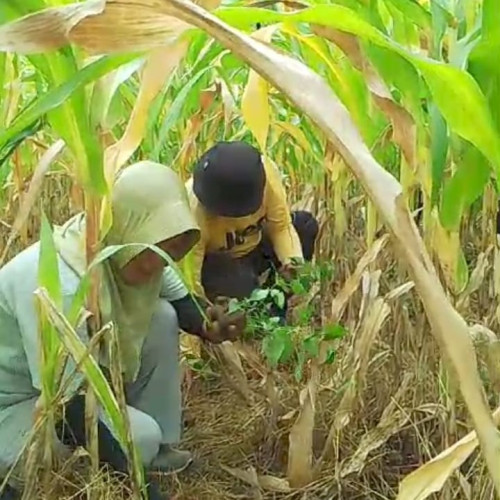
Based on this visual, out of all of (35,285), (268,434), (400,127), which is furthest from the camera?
(268,434)

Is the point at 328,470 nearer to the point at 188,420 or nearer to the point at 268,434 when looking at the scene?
the point at 268,434

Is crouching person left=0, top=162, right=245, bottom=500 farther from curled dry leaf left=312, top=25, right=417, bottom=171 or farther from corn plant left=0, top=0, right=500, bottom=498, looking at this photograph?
curled dry leaf left=312, top=25, right=417, bottom=171

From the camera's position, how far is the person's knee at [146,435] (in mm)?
1144

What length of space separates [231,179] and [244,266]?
0.29 meters

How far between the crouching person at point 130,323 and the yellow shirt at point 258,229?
0.27 metres

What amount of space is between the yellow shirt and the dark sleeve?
5.6 inches

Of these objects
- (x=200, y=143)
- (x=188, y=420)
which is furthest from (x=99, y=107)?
(x=200, y=143)

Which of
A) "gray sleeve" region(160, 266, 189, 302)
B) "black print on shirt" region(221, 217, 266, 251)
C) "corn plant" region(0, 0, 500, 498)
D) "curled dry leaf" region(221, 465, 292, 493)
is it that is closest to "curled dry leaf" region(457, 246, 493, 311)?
"corn plant" region(0, 0, 500, 498)

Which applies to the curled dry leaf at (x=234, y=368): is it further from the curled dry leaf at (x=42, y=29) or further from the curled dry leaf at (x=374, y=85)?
the curled dry leaf at (x=42, y=29)

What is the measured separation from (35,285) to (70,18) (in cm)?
56

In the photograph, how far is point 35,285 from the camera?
1.08 m

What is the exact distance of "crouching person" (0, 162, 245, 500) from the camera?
1.05 m

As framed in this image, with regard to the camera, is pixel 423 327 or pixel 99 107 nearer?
pixel 99 107

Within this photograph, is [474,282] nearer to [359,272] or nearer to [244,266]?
[359,272]
